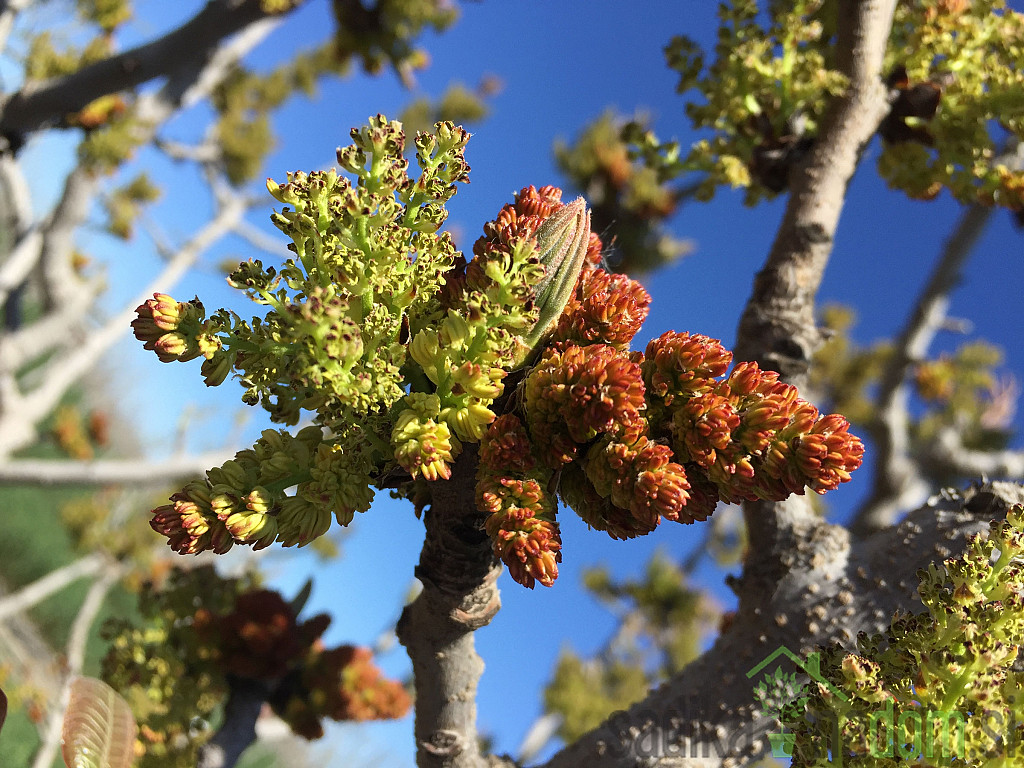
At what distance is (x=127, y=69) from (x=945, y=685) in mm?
3895

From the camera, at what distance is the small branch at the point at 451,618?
4.91 feet

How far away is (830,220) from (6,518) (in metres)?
19.2

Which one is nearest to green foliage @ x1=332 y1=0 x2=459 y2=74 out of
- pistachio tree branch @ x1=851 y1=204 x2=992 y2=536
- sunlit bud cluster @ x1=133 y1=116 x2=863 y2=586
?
pistachio tree branch @ x1=851 y1=204 x2=992 y2=536

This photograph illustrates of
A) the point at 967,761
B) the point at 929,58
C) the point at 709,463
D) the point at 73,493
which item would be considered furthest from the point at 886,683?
the point at 73,493

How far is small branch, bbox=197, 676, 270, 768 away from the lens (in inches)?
97.2

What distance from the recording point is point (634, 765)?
183 centimetres

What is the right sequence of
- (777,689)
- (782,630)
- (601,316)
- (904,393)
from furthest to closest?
(904,393) → (782,630) → (777,689) → (601,316)

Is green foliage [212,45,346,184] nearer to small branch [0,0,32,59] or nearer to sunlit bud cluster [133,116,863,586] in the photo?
small branch [0,0,32,59]

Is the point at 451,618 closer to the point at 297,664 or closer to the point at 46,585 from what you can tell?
the point at 297,664

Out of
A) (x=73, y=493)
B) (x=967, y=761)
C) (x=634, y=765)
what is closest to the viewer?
(x=967, y=761)

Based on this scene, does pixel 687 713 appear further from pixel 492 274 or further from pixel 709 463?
pixel 492 274

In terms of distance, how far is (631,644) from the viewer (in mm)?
8883

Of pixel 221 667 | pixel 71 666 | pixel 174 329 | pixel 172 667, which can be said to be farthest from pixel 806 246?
pixel 71 666

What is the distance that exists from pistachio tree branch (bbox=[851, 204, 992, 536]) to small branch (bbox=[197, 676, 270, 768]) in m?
4.39
